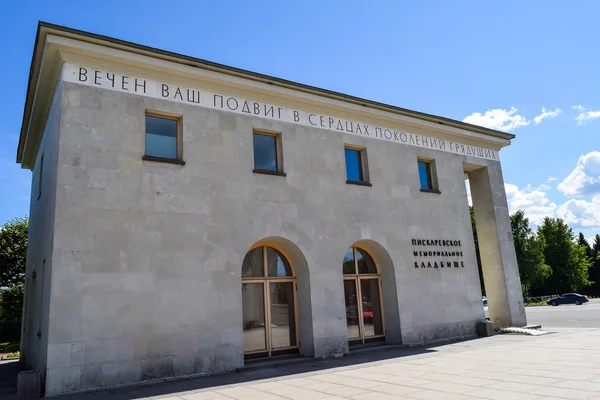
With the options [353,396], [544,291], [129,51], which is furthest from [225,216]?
[544,291]

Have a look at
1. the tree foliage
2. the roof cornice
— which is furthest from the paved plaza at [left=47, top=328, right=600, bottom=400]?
the tree foliage

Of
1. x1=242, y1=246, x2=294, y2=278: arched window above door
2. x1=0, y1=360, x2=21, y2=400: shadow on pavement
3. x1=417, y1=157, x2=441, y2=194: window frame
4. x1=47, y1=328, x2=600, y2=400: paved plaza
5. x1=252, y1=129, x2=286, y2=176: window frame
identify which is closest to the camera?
x1=47, y1=328, x2=600, y2=400: paved plaza

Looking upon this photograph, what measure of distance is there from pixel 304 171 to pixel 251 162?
1.83 meters

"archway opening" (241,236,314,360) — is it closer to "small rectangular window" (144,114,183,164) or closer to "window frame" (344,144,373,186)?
"small rectangular window" (144,114,183,164)

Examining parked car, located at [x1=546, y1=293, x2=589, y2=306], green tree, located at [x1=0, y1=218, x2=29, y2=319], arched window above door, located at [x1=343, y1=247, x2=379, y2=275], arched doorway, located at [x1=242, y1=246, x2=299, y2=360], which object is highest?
green tree, located at [x1=0, y1=218, x2=29, y2=319]

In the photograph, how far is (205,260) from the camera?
1130 cm

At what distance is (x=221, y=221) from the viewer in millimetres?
11766

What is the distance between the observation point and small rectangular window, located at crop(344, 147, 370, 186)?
15070mm

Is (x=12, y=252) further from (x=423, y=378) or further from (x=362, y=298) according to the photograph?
(x=423, y=378)

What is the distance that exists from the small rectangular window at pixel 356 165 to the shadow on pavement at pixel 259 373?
18.1 ft

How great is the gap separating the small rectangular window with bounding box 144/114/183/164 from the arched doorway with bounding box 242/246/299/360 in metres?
3.57

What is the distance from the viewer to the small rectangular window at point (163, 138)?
37.7 feet

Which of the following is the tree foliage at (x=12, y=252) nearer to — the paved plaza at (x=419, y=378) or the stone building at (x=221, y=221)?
the stone building at (x=221, y=221)

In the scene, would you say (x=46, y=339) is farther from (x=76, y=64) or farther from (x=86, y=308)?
(x=76, y=64)
